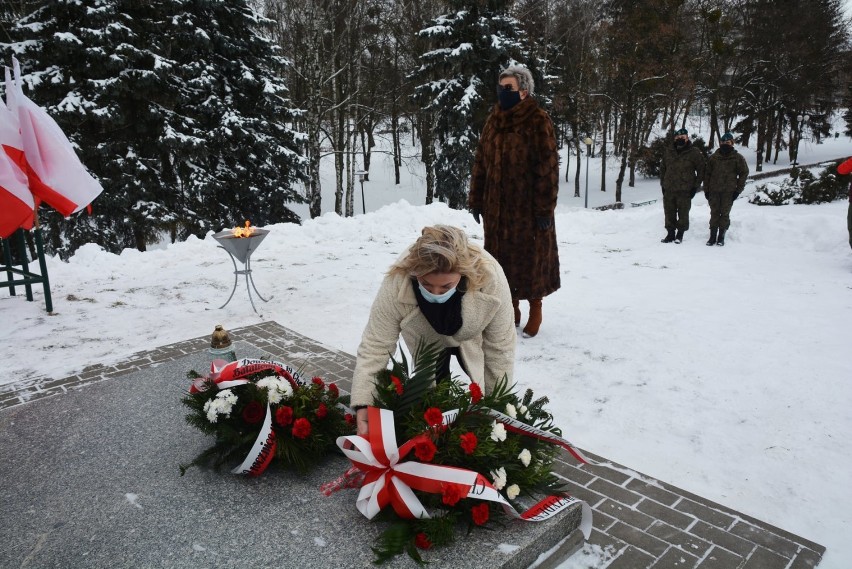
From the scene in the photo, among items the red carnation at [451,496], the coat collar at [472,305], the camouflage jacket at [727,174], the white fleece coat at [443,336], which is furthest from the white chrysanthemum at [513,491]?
the camouflage jacket at [727,174]

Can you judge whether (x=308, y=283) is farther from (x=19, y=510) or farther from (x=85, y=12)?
(x=85, y=12)

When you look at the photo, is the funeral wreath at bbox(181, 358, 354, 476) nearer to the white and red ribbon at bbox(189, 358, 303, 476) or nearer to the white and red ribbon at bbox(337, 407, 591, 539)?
the white and red ribbon at bbox(189, 358, 303, 476)

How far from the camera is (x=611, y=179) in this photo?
31703 mm

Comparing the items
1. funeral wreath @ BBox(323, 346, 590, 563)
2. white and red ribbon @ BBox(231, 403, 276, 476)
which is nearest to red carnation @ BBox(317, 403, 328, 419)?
white and red ribbon @ BBox(231, 403, 276, 476)

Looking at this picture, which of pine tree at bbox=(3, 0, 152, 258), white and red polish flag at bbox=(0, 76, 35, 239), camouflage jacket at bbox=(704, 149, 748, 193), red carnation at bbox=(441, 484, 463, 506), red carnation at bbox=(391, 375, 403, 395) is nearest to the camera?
red carnation at bbox=(441, 484, 463, 506)

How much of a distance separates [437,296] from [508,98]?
8.46 ft

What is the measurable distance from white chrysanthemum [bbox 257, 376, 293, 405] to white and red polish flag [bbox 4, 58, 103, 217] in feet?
8.01

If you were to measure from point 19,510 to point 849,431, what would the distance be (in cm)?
437

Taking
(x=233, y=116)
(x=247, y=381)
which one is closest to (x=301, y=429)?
Answer: (x=247, y=381)

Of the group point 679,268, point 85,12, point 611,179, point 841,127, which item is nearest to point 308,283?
point 679,268

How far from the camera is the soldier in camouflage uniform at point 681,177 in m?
9.43

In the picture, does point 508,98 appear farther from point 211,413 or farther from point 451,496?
point 451,496

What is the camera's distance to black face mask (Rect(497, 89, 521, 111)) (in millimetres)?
4550

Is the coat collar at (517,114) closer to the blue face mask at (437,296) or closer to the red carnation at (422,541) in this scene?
the blue face mask at (437,296)
